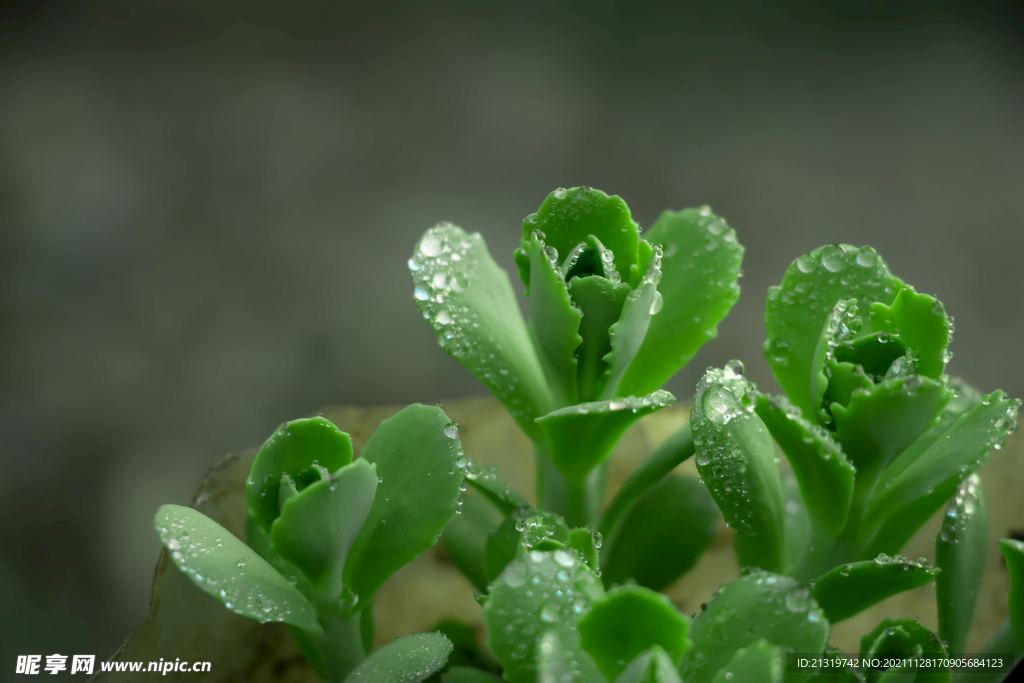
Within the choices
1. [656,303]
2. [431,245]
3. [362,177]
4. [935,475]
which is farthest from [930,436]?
[362,177]

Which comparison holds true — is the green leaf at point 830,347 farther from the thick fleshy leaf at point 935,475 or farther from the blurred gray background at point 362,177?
the blurred gray background at point 362,177

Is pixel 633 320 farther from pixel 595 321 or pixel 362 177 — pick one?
pixel 362 177

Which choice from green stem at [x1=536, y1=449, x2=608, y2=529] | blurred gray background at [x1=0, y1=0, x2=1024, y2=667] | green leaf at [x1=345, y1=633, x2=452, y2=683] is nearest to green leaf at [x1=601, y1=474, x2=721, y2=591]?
green stem at [x1=536, y1=449, x2=608, y2=529]

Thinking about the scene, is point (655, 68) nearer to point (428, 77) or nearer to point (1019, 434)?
point (428, 77)

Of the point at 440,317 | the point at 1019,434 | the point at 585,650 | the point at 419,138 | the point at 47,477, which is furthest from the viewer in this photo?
the point at 419,138

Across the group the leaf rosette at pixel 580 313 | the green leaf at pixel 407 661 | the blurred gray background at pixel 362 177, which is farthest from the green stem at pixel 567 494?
the blurred gray background at pixel 362 177

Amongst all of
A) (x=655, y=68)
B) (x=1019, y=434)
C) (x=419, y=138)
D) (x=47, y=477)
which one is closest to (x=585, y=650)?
(x=1019, y=434)
